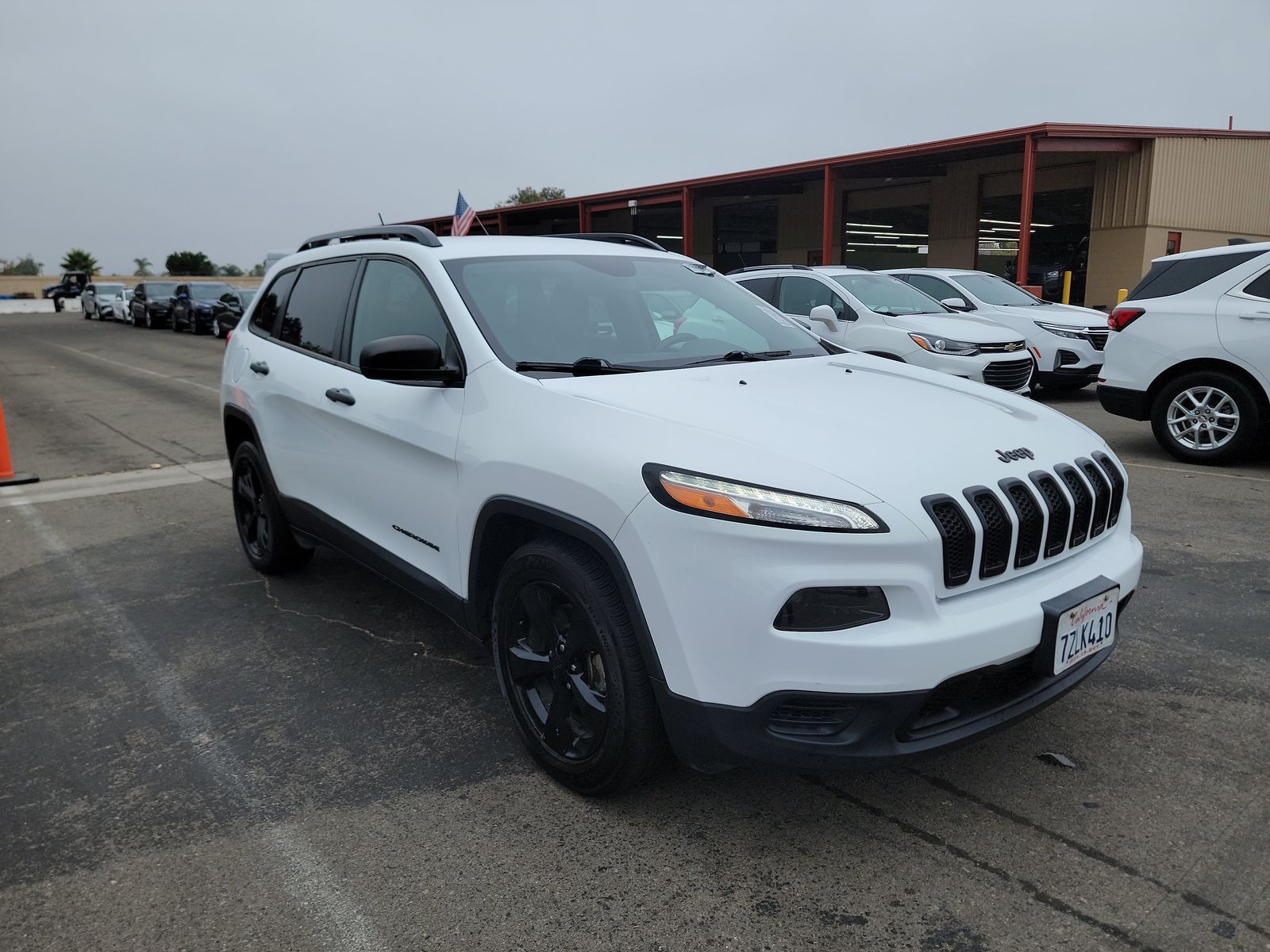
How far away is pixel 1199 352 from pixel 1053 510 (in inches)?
238

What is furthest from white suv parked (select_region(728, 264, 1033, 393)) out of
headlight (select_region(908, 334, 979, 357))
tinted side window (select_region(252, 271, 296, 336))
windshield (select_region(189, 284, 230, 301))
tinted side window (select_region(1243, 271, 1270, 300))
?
windshield (select_region(189, 284, 230, 301))

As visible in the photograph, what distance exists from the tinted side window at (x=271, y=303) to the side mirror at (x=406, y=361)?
195 cm

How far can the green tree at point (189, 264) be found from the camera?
3019 inches

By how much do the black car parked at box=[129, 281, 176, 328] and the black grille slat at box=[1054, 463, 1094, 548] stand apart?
107ft

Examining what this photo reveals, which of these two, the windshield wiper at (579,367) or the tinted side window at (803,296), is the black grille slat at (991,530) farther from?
the tinted side window at (803,296)

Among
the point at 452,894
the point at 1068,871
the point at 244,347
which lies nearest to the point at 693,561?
the point at 452,894

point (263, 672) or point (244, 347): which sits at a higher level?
point (244, 347)

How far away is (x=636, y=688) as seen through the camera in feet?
8.42

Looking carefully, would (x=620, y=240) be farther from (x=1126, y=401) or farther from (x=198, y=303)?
(x=198, y=303)

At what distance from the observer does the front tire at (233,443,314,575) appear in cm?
495

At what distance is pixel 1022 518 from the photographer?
2570mm

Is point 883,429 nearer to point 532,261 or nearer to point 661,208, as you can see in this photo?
point 532,261

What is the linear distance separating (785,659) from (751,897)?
2.18 ft

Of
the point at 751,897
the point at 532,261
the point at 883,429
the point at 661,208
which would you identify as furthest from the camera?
the point at 661,208
